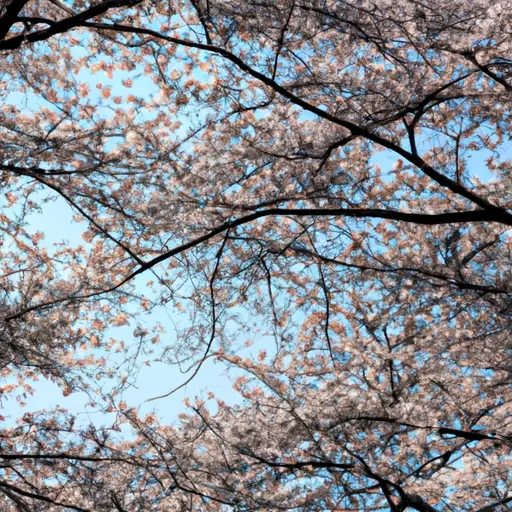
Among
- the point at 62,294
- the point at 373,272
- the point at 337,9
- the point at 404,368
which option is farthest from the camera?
the point at 404,368

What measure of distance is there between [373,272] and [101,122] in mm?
2554

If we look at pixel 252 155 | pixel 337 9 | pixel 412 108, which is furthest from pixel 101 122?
pixel 412 108

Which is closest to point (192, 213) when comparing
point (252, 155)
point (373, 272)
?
point (252, 155)

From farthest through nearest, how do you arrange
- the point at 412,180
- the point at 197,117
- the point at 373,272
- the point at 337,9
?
the point at 412,180, the point at 373,272, the point at 197,117, the point at 337,9

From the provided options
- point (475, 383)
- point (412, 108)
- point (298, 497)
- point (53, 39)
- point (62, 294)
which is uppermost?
point (53, 39)

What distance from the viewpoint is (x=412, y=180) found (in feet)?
19.8

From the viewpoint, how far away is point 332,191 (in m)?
5.02

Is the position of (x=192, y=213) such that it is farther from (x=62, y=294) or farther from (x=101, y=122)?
(x=62, y=294)

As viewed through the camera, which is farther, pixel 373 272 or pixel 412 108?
pixel 373 272

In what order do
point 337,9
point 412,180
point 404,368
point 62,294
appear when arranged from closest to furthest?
point 337,9 < point 62,294 < point 404,368 < point 412,180

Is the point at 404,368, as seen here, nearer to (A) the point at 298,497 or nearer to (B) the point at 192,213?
(A) the point at 298,497

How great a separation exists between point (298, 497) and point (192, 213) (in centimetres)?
293

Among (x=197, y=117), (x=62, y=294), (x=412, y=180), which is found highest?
(x=412, y=180)

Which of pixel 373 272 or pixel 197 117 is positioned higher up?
pixel 197 117
